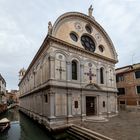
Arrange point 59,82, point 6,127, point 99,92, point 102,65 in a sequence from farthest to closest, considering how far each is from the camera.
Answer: point 102,65 → point 99,92 → point 6,127 → point 59,82

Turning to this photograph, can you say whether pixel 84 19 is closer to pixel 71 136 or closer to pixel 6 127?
pixel 71 136

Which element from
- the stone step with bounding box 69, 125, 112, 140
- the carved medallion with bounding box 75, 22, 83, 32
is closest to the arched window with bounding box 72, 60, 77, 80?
the carved medallion with bounding box 75, 22, 83, 32

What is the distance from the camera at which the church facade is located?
535 inches

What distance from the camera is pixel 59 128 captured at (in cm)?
1259

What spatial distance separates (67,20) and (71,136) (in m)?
11.6

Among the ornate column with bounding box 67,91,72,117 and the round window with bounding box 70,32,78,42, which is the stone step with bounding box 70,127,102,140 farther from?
the round window with bounding box 70,32,78,42

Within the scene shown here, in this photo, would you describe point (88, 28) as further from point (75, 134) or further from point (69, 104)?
point (75, 134)

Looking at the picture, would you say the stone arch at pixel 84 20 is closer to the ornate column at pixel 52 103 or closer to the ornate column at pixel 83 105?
the ornate column at pixel 52 103

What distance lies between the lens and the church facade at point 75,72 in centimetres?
1358

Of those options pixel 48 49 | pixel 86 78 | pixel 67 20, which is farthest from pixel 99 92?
pixel 67 20

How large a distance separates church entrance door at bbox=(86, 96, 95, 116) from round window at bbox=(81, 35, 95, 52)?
5974 mm

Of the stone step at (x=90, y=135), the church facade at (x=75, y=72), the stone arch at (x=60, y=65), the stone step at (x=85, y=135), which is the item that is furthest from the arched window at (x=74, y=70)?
the stone step at (x=90, y=135)

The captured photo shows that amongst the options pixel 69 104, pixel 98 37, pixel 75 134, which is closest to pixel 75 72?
pixel 69 104

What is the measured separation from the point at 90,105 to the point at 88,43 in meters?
7.53
